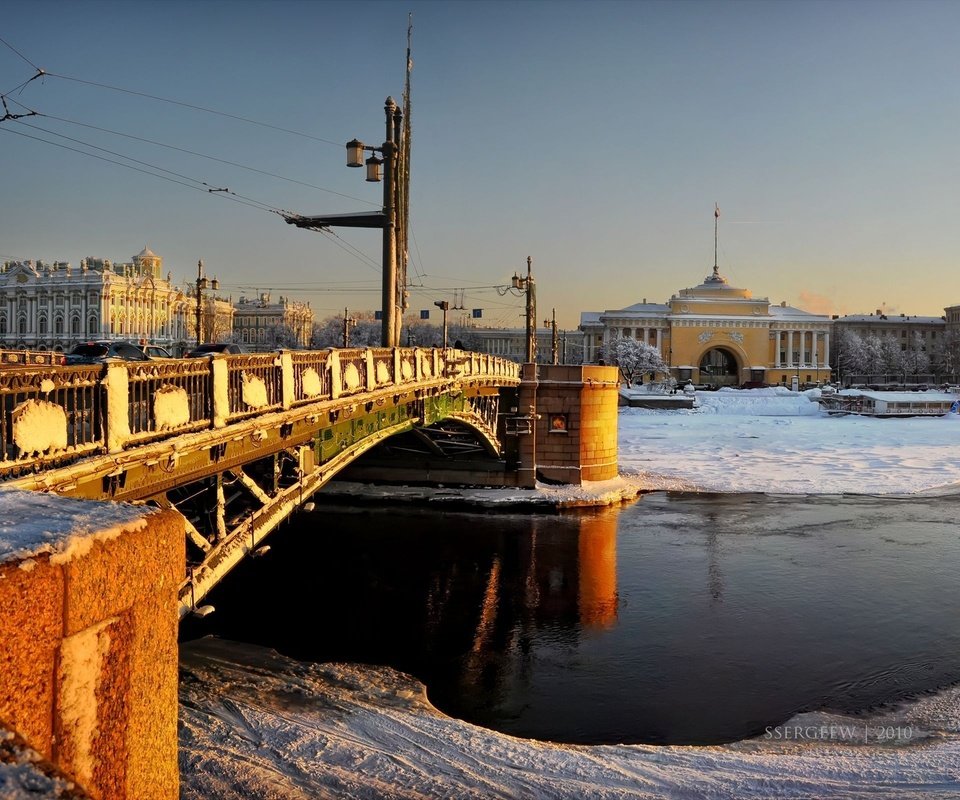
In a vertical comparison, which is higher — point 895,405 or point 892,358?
point 892,358

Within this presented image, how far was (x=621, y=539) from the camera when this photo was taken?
70.0 feet

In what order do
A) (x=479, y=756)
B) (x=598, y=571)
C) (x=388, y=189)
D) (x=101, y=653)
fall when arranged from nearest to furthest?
(x=101, y=653)
(x=479, y=756)
(x=388, y=189)
(x=598, y=571)

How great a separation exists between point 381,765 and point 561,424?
794 inches

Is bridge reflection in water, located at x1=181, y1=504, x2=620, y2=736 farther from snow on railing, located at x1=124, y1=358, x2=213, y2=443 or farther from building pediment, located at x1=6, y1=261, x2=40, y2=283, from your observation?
building pediment, located at x1=6, y1=261, x2=40, y2=283

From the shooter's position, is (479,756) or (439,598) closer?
(479,756)

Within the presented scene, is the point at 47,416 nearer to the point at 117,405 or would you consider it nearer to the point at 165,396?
the point at 117,405

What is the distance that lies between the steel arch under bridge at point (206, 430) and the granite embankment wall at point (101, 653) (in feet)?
8.34

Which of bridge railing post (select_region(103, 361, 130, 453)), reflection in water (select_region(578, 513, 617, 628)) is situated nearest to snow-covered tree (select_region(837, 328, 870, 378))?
reflection in water (select_region(578, 513, 617, 628))

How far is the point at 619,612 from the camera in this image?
15344 millimetres

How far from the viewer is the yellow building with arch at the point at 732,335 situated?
295ft

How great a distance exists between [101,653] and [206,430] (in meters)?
5.32

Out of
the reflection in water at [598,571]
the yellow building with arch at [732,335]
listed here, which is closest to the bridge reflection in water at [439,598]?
the reflection in water at [598,571]

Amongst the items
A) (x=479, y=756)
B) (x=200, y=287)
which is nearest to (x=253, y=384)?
(x=479, y=756)

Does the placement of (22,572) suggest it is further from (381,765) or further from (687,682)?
(687,682)
